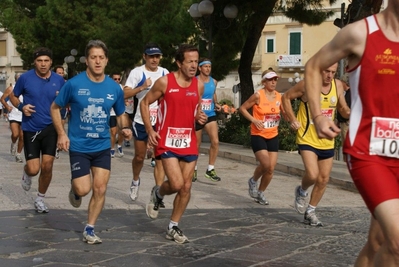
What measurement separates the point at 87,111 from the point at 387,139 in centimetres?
408

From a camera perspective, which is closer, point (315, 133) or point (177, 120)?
point (177, 120)

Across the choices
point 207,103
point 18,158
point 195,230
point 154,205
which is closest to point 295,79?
point 18,158

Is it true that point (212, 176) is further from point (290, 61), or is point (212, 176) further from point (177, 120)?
point (290, 61)

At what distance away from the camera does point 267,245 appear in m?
7.91

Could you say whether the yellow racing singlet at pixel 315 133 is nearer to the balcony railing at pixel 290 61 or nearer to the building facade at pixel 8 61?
the balcony railing at pixel 290 61

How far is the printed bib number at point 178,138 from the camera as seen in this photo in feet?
27.0

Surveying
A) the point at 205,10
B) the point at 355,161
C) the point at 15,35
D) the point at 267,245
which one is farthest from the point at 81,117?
the point at 15,35

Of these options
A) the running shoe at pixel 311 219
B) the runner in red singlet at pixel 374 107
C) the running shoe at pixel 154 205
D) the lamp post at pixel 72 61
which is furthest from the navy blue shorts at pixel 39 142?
the lamp post at pixel 72 61

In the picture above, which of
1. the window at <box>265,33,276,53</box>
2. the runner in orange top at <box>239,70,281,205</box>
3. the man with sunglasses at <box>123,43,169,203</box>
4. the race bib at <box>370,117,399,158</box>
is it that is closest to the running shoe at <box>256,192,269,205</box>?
the runner in orange top at <box>239,70,281,205</box>

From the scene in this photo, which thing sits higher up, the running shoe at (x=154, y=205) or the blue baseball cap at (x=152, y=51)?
the blue baseball cap at (x=152, y=51)

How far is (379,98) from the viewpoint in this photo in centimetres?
464

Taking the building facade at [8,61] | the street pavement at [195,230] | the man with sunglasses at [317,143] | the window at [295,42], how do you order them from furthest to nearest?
the building facade at [8,61] → the window at [295,42] → the man with sunglasses at [317,143] → the street pavement at [195,230]

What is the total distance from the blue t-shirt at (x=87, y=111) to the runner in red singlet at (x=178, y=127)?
46 cm

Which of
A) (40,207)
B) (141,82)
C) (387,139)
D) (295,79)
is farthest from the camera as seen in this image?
(295,79)
